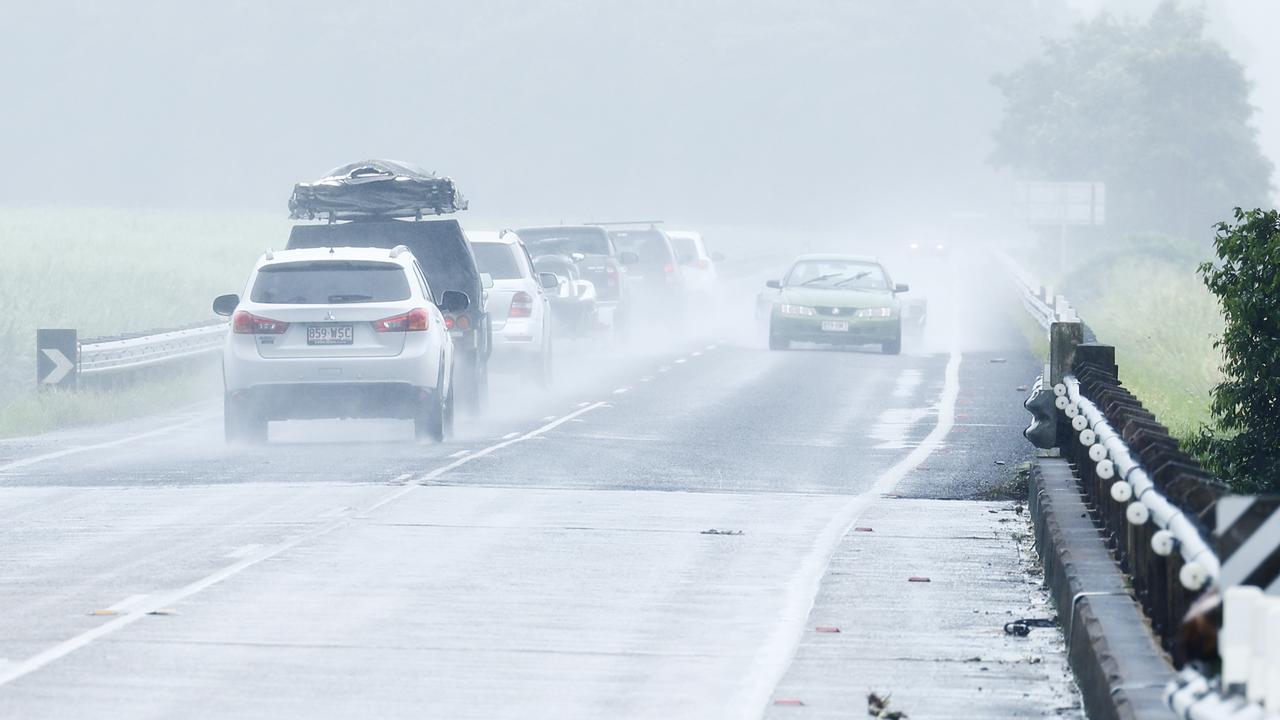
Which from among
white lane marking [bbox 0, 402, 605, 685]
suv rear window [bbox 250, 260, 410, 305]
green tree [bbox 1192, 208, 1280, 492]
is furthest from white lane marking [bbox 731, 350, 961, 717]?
suv rear window [bbox 250, 260, 410, 305]

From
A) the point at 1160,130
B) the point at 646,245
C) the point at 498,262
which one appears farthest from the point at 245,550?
the point at 1160,130

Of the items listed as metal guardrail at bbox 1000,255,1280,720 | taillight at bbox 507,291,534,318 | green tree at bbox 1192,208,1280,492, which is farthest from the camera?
taillight at bbox 507,291,534,318

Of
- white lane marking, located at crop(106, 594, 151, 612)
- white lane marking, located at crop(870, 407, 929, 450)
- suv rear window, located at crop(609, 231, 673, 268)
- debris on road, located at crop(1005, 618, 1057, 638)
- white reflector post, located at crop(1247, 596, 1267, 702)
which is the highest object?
white reflector post, located at crop(1247, 596, 1267, 702)

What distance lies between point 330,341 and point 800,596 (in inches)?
349

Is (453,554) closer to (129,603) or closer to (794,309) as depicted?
(129,603)

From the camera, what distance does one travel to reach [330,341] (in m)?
19.1

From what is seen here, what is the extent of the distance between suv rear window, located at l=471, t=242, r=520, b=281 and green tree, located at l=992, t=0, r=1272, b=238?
63000mm

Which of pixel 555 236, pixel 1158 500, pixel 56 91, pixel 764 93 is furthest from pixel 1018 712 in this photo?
pixel 764 93

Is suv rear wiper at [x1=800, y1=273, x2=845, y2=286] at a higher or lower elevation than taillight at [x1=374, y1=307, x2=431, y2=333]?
lower

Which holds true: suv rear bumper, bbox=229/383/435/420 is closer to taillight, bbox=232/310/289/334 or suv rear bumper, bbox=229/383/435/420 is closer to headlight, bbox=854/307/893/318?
taillight, bbox=232/310/289/334

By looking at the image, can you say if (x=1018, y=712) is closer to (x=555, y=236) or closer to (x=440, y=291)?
(x=440, y=291)

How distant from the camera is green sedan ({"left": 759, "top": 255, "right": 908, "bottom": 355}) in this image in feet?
112

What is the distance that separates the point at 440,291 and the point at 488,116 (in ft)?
474

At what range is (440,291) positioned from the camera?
22562mm
